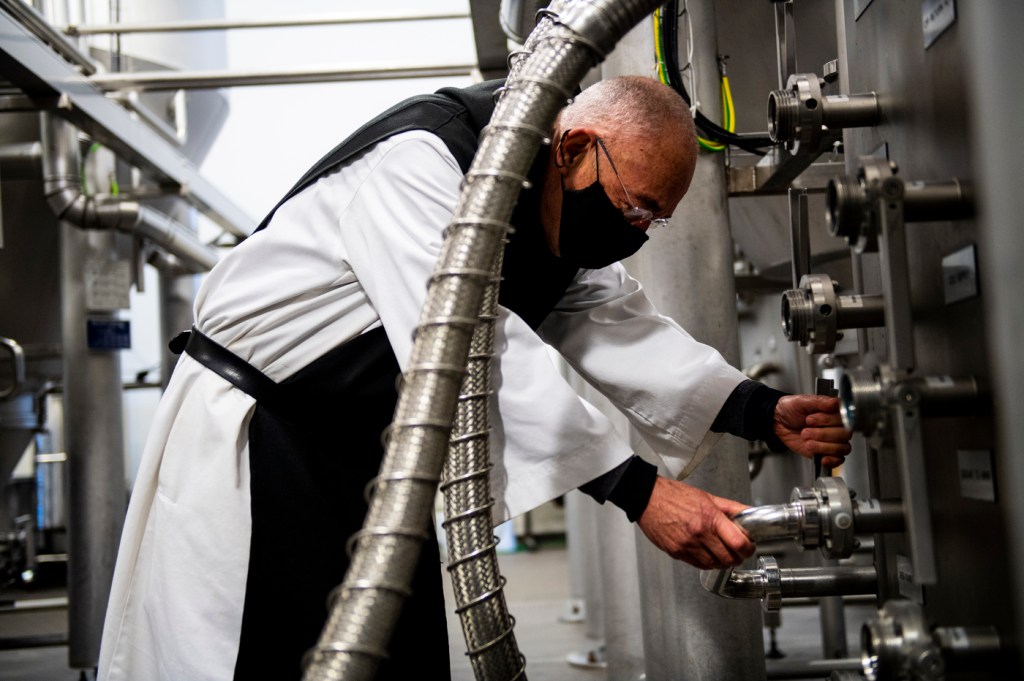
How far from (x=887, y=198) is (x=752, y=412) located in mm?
507

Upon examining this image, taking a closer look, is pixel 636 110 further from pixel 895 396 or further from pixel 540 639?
pixel 540 639

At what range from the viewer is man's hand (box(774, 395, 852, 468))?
3.68 feet

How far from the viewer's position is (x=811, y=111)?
0.98 m

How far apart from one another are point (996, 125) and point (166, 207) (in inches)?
181

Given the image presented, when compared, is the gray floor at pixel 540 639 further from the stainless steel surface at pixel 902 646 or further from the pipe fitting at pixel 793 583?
the stainless steel surface at pixel 902 646

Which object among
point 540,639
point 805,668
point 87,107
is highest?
point 87,107

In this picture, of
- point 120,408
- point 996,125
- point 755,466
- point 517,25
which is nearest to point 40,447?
point 120,408

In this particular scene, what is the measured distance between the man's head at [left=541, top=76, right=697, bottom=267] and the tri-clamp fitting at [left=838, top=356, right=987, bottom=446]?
383 millimetres

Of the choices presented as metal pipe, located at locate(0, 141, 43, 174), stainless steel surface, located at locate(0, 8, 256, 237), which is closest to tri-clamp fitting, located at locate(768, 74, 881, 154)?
stainless steel surface, located at locate(0, 8, 256, 237)

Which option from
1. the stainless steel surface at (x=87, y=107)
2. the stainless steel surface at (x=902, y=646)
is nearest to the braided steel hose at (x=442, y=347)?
the stainless steel surface at (x=902, y=646)

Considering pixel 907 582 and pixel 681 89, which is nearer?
pixel 907 582

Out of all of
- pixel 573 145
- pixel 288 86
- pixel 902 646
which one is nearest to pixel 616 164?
pixel 573 145

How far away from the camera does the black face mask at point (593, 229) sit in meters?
1.16

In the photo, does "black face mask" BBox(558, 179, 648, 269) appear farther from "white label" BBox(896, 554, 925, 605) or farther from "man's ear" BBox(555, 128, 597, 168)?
"white label" BBox(896, 554, 925, 605)
